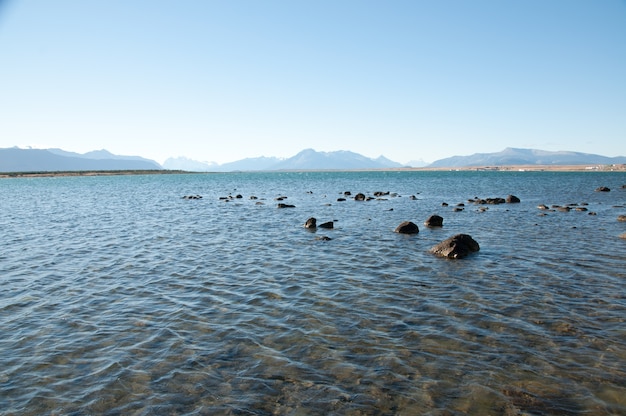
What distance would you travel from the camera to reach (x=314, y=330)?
11219mm

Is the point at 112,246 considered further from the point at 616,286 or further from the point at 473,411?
the point at 616,286

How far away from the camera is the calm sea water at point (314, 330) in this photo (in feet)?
26.2

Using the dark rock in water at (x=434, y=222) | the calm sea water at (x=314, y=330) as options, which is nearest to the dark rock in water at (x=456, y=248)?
A: the calm sea water at (x=314, y=330)

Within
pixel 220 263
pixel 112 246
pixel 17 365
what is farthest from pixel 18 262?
pixel 17 365

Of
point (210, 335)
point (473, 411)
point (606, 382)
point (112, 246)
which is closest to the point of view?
point (473, 411)

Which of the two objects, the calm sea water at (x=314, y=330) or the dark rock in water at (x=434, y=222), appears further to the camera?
the dark rock in water at (x=434, y=222)

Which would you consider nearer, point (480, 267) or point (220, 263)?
point (480, 267)

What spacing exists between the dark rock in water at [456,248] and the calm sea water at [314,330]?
894mm

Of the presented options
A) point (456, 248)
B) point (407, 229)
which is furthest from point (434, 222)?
point (456, 248)

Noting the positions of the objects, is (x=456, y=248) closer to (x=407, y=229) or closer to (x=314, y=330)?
(x=407, y=229)

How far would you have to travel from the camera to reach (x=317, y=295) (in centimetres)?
1427

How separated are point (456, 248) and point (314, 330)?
1161 cm

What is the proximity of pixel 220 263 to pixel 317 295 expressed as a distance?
7.05 meters

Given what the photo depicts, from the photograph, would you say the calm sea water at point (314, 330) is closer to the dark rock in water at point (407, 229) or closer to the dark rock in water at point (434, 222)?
the dark rock in water at point (407, 229)
